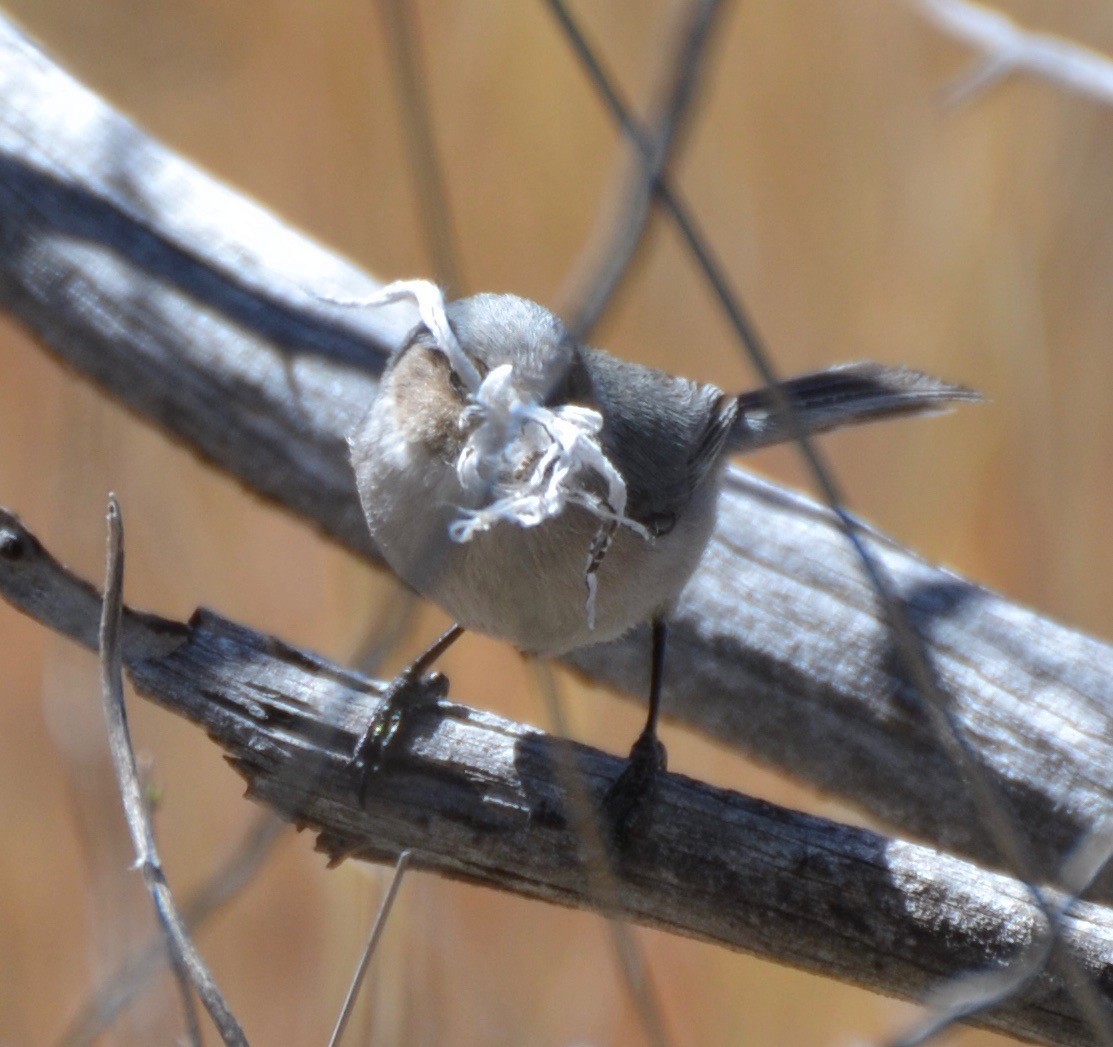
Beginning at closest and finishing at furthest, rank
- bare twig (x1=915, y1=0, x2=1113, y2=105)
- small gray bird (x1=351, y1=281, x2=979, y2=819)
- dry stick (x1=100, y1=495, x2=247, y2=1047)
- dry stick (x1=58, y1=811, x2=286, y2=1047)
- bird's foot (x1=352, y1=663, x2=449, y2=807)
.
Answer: dry stick (x1=100, y1=495, x2=247, y2=1047)
dry stick (x1=58, y1=811, x2=286, y2=1047)
small gray bird (x1=351, y1=281, x2=979, y2=819)
bird's foot (x1=352, y1=663, x2=449, y2=807)
bare twig (x1=915, y1=0, x2=1113, y2=105)

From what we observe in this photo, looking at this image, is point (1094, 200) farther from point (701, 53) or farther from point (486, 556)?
point (701, 53)

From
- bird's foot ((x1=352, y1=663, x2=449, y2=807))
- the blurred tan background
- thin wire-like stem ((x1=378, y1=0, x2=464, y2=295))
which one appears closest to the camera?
thin wire-like stem ((x1=378, y1=0, x2=464, y2=295))

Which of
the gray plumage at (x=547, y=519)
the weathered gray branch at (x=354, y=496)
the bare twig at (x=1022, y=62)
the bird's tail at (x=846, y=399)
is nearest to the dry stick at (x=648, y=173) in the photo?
the gray plumage at (x=547, y=519)

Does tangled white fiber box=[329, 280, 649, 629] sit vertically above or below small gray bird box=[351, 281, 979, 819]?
below

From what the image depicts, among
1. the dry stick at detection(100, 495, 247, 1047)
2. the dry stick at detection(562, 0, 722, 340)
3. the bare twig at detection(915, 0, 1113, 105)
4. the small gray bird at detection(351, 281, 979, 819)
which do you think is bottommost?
the dry stick at detection(100, 495, 247, 1047)

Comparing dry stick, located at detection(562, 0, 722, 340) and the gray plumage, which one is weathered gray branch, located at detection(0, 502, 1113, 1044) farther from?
dry stick, located at detection(562, 0, 722, 340)

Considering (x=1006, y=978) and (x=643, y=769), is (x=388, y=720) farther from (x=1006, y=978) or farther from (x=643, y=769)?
(x=1006, y=978)

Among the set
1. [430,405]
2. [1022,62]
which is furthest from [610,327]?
[430,405]

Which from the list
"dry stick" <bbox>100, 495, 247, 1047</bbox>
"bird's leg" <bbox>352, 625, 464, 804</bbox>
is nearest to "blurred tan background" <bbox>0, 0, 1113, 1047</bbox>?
"bird's leg" <bbox>352, 625, 464, 804</bbox>
